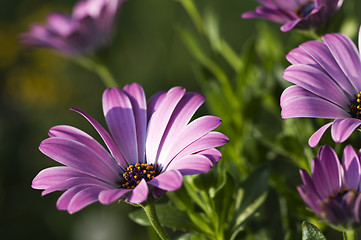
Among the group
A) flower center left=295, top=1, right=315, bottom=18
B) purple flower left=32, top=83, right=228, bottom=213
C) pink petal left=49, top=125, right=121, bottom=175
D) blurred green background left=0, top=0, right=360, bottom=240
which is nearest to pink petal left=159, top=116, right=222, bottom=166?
purple flower left=32, top=83, right=228, bottom=213

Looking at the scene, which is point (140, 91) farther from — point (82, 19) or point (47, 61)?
point (47, 61)

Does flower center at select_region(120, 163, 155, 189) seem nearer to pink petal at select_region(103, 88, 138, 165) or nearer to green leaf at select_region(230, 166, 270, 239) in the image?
pink petal at select_region(103, 88, 138, 165)

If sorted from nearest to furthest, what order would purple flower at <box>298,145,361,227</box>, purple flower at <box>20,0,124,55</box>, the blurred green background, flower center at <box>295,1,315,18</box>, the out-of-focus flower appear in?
purple flower at <box>298,145,361,227</box> → the out-of-focus flower → flower center at <box>295,1,315,18</box> → purple flower at <box>20,0,124,55</box> → the blurred green background

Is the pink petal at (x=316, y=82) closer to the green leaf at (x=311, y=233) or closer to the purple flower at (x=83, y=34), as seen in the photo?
the green leaf at (x=311, y=233)

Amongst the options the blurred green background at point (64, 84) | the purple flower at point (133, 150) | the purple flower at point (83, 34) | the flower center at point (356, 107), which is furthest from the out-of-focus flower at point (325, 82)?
the blurred green background at point (64, 84)

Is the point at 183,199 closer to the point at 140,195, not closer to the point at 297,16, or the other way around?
the point at 140,195

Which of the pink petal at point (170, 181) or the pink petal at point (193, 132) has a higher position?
the pink petal at point (193, 132)
